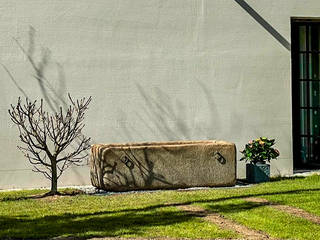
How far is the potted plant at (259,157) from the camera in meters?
11.5

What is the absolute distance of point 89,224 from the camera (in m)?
7.82

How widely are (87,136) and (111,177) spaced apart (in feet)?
4.16

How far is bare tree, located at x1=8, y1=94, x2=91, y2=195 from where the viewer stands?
11.2 meters

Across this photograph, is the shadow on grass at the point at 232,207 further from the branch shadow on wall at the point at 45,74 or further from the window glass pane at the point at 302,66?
the window glass pane at the point at 302,66

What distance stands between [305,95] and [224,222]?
591 centimetres

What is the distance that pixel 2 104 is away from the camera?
1125cm

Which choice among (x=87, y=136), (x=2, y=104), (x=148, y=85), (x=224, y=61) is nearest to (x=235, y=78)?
(x=224, y=61)

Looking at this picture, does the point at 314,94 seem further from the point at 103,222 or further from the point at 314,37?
the point at 103,222

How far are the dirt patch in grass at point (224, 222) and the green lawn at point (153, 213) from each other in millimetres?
108

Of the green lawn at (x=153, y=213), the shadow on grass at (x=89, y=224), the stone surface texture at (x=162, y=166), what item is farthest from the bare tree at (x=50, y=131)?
the shadow on grass at (x=89, y=224)

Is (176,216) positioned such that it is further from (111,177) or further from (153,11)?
(153,11)

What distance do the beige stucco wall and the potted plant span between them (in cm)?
72

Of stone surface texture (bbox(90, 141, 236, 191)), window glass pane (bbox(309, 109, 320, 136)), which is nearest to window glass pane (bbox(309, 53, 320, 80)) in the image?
window glass pane (bbox(309, 109, 320, 136))

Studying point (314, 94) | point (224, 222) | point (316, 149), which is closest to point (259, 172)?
point (316, 149)
